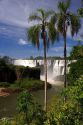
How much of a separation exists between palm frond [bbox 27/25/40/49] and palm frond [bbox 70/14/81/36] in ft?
9.94

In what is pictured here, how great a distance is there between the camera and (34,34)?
25.3 m

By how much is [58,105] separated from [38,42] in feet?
36.5

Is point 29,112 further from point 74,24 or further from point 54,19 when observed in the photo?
point 74,24

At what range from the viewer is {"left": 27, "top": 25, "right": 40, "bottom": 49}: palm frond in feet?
82.7

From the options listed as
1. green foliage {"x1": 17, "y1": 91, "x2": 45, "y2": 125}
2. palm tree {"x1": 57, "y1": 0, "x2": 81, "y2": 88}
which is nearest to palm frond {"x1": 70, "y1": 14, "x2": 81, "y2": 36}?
palm tree {"x1": 57, "y1": 0, "x2": 81, "y2": 88}

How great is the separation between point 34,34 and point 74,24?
3518mm

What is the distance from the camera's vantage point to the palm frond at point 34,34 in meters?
25.2

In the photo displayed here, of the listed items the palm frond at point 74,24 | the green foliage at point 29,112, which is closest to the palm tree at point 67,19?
the palm frond at point 74,24

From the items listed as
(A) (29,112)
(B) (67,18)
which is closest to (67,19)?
(B) (67,18)

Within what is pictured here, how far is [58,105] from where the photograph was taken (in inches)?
594

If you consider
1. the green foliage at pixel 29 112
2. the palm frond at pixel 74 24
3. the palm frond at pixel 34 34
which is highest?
the palm frond at pixel 74 24

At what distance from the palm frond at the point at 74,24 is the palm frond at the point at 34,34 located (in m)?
3.03

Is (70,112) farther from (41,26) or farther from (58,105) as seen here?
(41,26)

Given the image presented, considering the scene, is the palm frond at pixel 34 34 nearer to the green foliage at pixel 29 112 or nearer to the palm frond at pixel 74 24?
the palm frond at pixel 74 24
